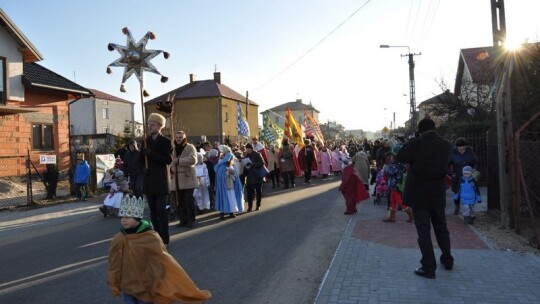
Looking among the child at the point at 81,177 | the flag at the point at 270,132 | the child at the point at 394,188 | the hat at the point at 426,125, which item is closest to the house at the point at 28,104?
the child at the point at 81,177

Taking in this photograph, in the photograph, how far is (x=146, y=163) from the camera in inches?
277

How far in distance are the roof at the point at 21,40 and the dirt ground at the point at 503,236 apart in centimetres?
1933

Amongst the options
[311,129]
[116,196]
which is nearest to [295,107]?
[311,129]

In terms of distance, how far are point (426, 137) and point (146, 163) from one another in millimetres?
4110

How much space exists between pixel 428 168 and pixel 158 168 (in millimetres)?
3965

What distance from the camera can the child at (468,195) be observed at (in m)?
9.05

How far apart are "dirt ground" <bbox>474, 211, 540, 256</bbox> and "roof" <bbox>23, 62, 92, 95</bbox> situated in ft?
62.5

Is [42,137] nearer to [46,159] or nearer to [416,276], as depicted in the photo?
[46,159]

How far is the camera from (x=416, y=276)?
561 centimetres

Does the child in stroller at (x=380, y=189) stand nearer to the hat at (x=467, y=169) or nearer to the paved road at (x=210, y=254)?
the paved road at (x=210, y=254)

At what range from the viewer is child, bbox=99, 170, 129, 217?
11.4m

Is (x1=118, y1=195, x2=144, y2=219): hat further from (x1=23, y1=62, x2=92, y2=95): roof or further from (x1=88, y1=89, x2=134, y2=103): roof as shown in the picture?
(x1=88, y1=89, x2=134, y2=103): roof

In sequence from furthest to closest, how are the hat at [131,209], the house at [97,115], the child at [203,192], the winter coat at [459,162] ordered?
the house at [97,115]
the child at [203,192]
the winter coat at [459,162]
the hat at [131,209]

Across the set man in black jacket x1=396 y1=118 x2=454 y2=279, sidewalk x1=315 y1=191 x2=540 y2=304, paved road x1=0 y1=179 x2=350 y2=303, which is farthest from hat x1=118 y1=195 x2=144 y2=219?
man in black jacket x1=396 y1=118 x2=454 y2=279
